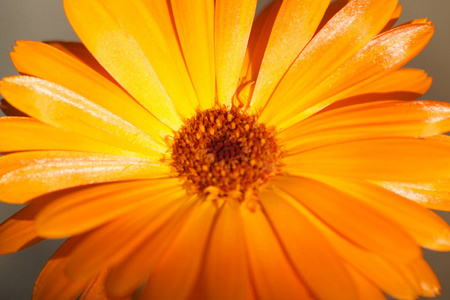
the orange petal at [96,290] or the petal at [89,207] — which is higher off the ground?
the petal at [89,207]

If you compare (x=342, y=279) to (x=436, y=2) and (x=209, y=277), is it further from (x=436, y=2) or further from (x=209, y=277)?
(x=436, y=2)

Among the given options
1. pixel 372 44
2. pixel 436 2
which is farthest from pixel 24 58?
pixel 436 2

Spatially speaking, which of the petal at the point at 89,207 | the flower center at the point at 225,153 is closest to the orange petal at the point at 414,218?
the flower center at the point at 225,153

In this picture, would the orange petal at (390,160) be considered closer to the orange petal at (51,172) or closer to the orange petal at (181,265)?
the orange petal at (181,265)

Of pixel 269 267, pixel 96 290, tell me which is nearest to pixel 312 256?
pixel 269 267

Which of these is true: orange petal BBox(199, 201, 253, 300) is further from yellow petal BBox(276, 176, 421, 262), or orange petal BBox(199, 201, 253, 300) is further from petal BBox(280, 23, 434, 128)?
petal BBox(280, 23, 434, 128)

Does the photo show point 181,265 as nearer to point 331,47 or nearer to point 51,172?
point 51,172
